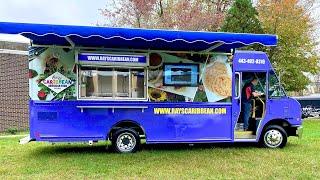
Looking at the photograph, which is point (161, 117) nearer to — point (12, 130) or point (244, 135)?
point (244, 135)

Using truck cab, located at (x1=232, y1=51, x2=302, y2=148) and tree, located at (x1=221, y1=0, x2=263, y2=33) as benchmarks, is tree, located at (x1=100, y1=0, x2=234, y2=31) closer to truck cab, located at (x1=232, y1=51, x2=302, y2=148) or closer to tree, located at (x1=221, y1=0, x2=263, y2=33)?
tree, located at (x1=221, y1=0, x2=263, y2=33)

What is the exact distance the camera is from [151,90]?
38.8 ft

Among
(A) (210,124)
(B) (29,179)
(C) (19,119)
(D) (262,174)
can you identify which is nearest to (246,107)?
(A) (210,124)

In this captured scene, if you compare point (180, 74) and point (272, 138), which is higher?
point (180, 74)

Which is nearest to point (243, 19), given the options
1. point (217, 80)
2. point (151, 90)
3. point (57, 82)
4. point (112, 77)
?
point (217, 80)

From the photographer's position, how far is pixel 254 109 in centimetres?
1290

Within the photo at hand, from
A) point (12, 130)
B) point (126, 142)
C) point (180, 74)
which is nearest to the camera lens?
point (126, 142)

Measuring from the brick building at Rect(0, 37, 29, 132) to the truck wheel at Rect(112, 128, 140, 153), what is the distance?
11570 millimetres

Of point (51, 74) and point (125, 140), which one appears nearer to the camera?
point (51, 74)

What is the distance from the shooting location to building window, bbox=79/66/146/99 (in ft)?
37.6

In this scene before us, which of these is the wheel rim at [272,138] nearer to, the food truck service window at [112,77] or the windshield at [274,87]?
the windshield at [274,87]

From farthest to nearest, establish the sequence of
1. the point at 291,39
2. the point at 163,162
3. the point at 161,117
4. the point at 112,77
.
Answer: the point at 291,39 → the point at 161,117 → the point at 112,77 → the point at 163,162

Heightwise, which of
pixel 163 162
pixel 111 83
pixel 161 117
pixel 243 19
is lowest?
pixel 163 162

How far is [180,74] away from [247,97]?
2.11 meters
